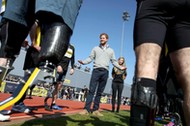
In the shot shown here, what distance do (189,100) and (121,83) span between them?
293 inches

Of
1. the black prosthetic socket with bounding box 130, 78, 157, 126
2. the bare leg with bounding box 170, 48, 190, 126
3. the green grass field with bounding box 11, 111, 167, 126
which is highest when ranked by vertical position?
the bare leg with bounding box 170, 48, 190, 126

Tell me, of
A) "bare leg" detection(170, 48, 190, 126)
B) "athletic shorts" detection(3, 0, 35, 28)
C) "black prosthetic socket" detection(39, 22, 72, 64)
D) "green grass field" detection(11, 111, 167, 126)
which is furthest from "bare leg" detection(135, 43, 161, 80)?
"green grass field" detection(11, 111, 167, 126)

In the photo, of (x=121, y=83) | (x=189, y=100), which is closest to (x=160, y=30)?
(x=189, y=100)

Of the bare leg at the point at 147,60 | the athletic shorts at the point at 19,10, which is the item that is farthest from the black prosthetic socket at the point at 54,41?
the bare leg at the point at 147,60

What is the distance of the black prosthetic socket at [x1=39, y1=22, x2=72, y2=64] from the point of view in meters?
1.43

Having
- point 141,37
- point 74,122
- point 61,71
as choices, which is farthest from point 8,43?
point 61,71

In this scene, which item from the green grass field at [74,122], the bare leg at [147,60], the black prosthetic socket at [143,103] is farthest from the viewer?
the green grass field at [74,122]

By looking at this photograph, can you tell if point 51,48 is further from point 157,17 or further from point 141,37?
point 157,17

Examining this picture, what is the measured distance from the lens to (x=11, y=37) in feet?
6.21

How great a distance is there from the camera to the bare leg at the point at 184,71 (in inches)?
70.2

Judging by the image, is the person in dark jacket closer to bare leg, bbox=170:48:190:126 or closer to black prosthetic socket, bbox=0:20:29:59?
black prosthetic socket, bbox=0:20:29:59

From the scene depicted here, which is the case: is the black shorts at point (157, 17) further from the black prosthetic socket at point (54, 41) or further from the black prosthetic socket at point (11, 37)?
the black prosthetic socket at point (11, 37)

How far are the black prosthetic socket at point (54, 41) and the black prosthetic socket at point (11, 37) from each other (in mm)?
413

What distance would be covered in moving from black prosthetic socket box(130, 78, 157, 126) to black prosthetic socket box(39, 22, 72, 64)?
1.70 ft
